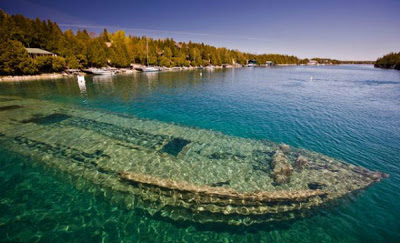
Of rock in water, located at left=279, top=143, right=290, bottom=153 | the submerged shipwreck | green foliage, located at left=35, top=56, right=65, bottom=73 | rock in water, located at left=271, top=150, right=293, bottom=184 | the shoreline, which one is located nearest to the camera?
the submerged shipwreck

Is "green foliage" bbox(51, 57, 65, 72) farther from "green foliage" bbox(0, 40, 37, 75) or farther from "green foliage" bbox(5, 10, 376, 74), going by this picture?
"green foliage" bbox(0, 40, 37, 75)

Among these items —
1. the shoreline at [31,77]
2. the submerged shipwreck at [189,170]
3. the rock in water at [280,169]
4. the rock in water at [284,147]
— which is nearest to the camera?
the submerged shipwreck at [189,170]

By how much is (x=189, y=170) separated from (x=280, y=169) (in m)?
5.90

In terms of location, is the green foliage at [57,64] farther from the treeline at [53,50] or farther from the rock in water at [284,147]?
the rock in water at [284,147]

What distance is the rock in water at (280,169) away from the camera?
35.6ft

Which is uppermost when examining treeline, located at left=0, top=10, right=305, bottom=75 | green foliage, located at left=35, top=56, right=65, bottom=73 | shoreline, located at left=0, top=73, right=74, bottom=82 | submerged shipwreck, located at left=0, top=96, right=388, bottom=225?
treeline, located at left=0, top=10, right=305, bottom=75

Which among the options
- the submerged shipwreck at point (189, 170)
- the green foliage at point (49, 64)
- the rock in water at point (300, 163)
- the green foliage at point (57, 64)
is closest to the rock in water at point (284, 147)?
the submerged shipwreck at point (189, 170)

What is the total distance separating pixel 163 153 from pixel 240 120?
41.3 feet

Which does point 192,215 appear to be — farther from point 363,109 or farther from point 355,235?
point 363,109

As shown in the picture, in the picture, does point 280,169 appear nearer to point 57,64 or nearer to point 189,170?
point 189,170

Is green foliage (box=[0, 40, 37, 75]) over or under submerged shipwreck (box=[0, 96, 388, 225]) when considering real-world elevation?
over

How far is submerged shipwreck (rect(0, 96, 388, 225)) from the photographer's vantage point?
890 centimetres

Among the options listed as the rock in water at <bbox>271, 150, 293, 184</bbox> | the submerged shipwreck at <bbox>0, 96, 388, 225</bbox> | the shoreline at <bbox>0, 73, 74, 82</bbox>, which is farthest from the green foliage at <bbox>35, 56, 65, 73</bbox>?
the rock in water at <bbox>271, 150, 293, 184</bbox>

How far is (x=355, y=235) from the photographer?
7.64 meters
